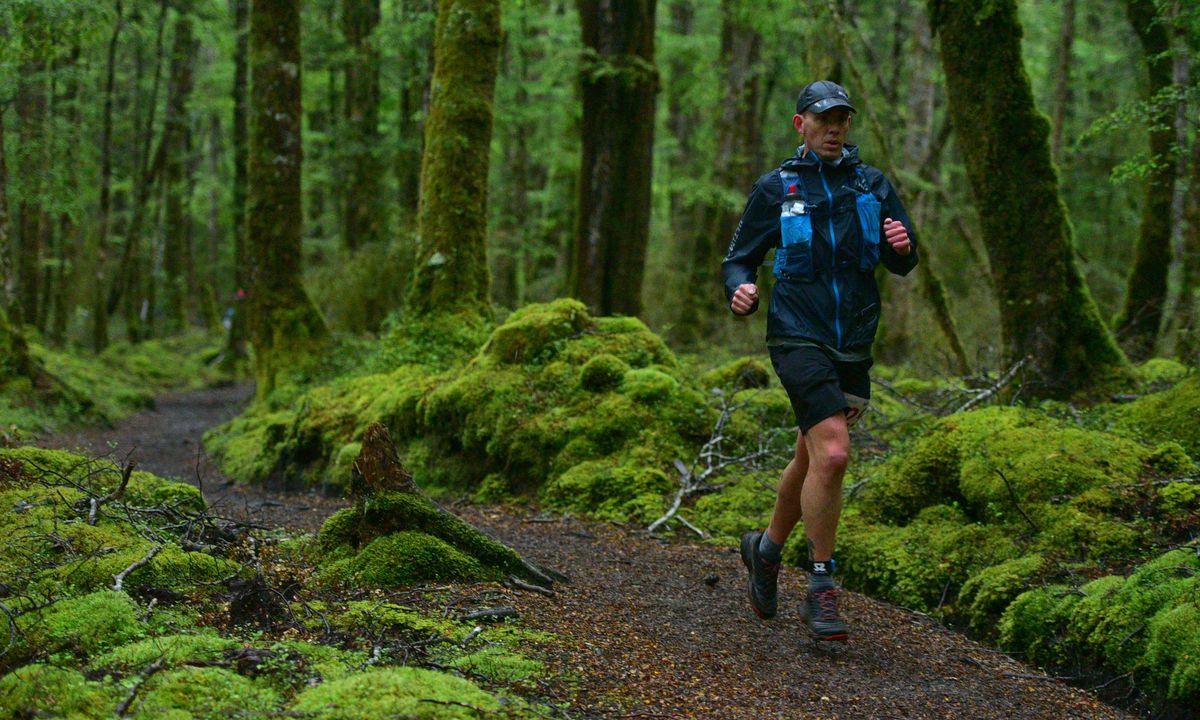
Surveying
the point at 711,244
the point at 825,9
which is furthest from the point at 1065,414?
the point at 711,244

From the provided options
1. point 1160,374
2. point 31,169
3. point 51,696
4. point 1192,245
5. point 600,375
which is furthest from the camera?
point 31,169

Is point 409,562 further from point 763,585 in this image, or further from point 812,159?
point 812,159

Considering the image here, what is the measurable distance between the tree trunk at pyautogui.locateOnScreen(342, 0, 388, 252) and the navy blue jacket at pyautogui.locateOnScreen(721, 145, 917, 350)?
1598 cm

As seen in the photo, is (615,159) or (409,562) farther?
(615,159)

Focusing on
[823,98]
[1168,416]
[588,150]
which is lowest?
[1168,416]

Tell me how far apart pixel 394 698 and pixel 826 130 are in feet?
10.9

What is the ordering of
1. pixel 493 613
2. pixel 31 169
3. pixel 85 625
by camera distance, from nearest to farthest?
Result: pixel 85 625 < pixel 493 613 < pixel 31 169

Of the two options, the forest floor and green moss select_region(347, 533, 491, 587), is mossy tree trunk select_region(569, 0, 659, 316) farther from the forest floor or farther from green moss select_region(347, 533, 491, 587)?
green moss select_region(347, 533, 491, 587)

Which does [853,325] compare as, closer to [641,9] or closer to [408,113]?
[641,9]

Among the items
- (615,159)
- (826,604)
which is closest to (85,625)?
Result: (826,604)

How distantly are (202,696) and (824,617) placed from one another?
2.83m

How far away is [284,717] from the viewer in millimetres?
→ 2703

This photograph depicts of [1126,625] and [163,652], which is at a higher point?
[163,652]

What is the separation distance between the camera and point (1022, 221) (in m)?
7.34
